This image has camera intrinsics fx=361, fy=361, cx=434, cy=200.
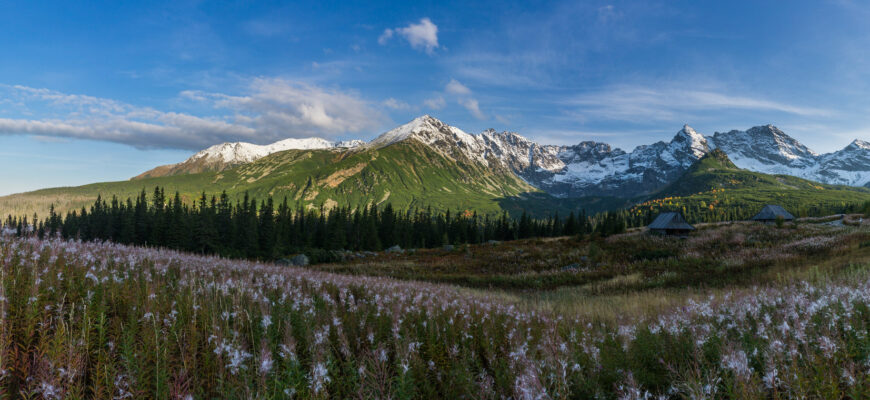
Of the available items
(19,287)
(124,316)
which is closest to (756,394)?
(124,316)

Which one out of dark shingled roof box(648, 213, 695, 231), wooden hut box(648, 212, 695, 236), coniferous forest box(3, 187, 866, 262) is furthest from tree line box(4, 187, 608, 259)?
wooden hut box(648, 212, 695, 236)

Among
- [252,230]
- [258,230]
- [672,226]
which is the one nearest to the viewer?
[672,226]

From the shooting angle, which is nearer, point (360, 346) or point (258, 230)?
point (360, 346)

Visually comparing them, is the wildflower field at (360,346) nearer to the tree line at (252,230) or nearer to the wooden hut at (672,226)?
the tree line at (252,230)

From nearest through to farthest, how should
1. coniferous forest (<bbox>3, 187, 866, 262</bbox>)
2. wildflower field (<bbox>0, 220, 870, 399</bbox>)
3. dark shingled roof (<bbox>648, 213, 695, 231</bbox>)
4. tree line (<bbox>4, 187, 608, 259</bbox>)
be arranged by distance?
wildflower field (<bbox>0, 220, 870, 399</bbox>), dark shingled roof (<bbox>648, 213, 695, 231</bbox>), coniferous forest (<bbox>3, 187, 866, 262</bbox>), tree line (<bbox>4, 187, 608, 259</bbox>)

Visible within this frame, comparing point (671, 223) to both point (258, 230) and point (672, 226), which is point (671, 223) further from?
point (258, 230)

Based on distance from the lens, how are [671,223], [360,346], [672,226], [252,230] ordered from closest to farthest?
[360,346]
[672,226]
[671,223]
[252,230]

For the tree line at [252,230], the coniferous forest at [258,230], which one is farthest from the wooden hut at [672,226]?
the tree line at [252,230]

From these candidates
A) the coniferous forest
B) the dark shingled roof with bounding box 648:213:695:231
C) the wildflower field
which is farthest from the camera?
the coniferous forest

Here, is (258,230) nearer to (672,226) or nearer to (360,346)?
(672,226)

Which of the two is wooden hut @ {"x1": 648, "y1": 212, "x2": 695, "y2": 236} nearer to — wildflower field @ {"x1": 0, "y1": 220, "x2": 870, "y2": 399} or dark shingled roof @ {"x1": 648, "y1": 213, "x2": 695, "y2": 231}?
dark shingled roof @ {"x1": 648, "y1": 213, "x2": 695, "y2": 231}

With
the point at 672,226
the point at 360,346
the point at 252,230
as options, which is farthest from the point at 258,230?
the point at 360,346

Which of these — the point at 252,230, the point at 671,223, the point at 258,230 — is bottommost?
the point at 258,230

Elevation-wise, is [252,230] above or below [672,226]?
below
